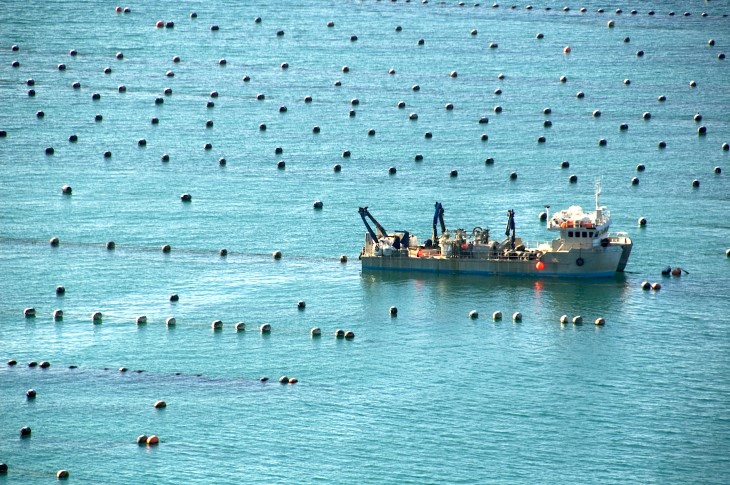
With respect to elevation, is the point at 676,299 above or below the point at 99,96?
below

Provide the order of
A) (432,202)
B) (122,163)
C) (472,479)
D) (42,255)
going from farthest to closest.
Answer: (122,163) < (432,202) < (42,255) < (472,479)

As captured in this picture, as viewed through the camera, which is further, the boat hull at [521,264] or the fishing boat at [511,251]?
the boat hull at [521,264]

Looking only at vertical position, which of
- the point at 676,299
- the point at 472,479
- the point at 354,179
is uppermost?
the point at 354,179

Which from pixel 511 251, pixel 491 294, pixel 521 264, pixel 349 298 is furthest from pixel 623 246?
pixel 349 298

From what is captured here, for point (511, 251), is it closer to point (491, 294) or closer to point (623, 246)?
point (491, 294)

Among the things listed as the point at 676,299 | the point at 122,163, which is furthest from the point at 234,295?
the point at 122,163

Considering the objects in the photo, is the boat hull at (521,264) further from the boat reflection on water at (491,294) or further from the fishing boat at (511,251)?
the boat reflection on water at (491,294)

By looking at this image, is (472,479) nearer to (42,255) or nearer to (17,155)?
(42,255)

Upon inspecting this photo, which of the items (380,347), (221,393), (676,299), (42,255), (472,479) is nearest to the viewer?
(472,479)

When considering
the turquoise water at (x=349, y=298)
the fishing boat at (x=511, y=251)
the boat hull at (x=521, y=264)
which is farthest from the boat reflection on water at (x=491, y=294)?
the fishing boat at (x=511, y=251)
